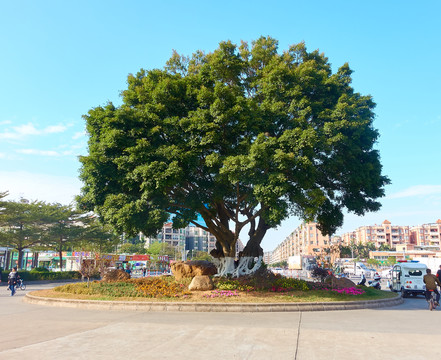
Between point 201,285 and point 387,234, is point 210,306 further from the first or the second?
point 387,234

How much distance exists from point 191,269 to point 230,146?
8.28m

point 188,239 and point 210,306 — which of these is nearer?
point 210,306

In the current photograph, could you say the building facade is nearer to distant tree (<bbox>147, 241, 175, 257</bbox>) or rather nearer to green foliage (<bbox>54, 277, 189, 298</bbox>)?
distant tree (<bbox>147, 241, 175, 257</bbox>)

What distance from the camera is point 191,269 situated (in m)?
20.5

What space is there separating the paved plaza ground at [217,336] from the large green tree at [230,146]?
15.9 feet

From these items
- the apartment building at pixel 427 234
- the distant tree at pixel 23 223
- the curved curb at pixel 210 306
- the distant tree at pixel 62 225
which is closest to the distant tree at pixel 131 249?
the distant tree at pixel 62 225

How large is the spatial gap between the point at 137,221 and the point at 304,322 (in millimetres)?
8400

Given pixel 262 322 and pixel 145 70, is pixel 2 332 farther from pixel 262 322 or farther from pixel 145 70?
pixel 145 70

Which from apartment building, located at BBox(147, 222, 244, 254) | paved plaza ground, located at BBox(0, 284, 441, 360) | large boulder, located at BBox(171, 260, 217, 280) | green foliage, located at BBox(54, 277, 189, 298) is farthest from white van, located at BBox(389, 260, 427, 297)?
apartment building, located at BBox(147, 222, 244, 254)

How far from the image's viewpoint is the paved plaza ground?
22.5 feet

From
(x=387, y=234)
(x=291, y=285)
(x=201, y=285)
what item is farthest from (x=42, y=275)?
(x=387, y=234)

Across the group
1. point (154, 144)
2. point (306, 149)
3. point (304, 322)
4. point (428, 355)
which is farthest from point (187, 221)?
point (428, 355)

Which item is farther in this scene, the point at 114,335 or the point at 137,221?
the point at 137,221

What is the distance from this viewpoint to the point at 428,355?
6.83 m
